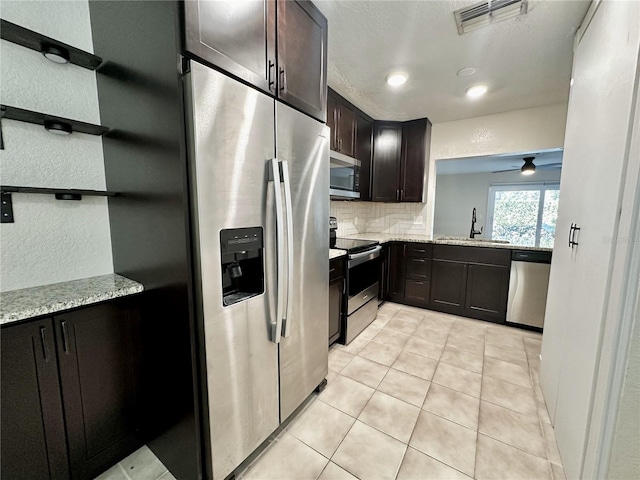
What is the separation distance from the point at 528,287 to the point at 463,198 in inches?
176

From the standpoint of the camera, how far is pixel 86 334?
1.14m

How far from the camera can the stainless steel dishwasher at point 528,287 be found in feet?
8.64

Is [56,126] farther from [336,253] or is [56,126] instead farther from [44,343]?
[336,253]

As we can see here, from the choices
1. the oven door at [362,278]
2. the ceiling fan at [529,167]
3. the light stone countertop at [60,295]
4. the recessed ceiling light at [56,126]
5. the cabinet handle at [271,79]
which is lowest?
the oven door at [362,278]

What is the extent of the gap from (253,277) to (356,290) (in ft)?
5.14

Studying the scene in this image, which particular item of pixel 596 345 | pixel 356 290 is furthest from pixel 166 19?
pixel 356 290

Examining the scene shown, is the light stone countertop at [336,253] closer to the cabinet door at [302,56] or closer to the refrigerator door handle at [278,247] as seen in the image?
the refrigerator door handle at [278,247]

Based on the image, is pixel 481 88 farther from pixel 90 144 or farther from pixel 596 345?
pixel 90 144

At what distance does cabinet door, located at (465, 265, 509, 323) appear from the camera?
9.36 ft

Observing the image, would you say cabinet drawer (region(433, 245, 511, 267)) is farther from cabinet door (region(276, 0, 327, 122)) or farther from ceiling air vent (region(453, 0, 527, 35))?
cabinet door (region(276, 0, 327, 122))

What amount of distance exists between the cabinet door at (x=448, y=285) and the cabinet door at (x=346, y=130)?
173 cm

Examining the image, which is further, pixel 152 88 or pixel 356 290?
pixel 356 290

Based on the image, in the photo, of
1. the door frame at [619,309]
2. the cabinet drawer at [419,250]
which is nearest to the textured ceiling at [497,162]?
the cabinet drawer at [419,250]

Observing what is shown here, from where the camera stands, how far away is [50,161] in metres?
1.24
